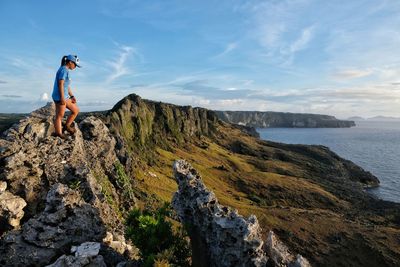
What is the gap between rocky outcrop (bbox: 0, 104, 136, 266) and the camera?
1241 centimetres

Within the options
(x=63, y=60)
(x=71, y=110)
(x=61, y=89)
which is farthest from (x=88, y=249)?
(x=63, y=60)

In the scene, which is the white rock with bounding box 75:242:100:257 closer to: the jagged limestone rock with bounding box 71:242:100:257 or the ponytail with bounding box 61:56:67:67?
the jagged limestone rock with bounding box 71:242:100:257

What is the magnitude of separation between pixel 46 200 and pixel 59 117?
4.74 m

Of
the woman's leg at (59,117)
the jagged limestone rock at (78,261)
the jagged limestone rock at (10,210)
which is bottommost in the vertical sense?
the jagged limestone rock at (78,261)

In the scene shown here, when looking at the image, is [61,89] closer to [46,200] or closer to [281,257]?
[46,200]

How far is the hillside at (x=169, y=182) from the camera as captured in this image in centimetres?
1439

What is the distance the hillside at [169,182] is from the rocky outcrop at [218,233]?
2939 mm

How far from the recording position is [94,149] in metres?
22.2

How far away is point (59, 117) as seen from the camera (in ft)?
54.8

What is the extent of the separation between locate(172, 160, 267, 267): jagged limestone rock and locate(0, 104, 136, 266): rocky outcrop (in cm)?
281

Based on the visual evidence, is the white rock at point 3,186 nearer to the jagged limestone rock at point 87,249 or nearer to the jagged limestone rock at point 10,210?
the jagged limestone rock at point 10,210

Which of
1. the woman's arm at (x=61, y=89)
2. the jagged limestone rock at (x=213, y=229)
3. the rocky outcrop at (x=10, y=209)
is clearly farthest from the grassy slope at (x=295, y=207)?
the rocky outcrop at (x=10, y=209)

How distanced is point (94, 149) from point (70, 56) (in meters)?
7.74

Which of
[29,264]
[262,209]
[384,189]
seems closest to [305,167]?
[384,189]
